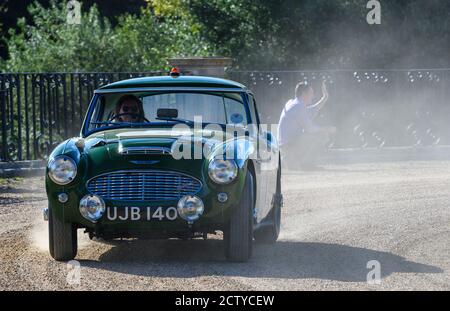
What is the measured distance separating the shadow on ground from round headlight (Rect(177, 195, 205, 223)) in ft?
1.26

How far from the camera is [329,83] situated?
67.5 feet

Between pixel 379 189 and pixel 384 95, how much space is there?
7102 mm

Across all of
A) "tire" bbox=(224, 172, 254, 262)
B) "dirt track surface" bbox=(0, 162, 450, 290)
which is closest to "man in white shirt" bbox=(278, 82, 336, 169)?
"dirt track surface" bbox=(0, 162, 450, 290)

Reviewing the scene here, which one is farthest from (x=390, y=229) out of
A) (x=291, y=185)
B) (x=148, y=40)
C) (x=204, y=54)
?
(x=148, y=40)

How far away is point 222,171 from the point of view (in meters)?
8.14

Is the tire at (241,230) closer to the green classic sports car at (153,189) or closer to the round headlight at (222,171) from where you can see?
the green classic sports car at (153,189)

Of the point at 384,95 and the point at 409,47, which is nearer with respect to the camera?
the point at 384,95

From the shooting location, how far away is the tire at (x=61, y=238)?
8344 millimetres

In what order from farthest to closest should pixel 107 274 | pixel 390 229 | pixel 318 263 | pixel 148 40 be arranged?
pixel 148 40 → pixel 390 229 → pixel 318 263 → pixel 107 274

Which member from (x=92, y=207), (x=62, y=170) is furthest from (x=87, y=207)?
(x=62, y=170)

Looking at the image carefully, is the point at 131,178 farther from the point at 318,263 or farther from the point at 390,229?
the point at 390,229

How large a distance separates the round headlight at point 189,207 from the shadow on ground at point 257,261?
1.26ft

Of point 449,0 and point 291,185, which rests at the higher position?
point 449,0

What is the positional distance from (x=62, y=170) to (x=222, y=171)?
1.19 meters
